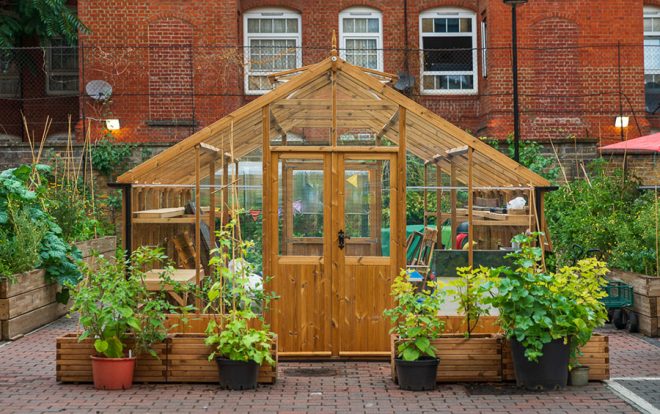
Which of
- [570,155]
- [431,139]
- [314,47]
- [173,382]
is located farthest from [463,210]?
[314,47]

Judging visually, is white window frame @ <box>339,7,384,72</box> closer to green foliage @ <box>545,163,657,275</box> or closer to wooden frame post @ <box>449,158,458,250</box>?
green foliage @ <box>545,163,657,275</box>

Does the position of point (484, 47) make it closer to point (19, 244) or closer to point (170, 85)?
point (170, 85)

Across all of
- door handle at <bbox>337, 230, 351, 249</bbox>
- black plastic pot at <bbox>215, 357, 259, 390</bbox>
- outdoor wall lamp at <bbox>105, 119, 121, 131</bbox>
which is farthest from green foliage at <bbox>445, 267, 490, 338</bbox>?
outdoor wall lamp at <bbox>105, 119, 121, 131</bbox>

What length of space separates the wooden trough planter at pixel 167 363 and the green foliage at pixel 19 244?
11.2 feet

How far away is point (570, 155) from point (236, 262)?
12.9m

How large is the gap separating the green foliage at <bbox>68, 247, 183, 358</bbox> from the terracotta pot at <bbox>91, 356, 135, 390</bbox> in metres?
0.06

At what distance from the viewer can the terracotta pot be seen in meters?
9.50

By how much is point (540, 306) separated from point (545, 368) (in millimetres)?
587

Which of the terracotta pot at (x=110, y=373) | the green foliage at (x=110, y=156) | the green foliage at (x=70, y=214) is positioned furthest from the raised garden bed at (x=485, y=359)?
the green foliage at (x=110, y=156)

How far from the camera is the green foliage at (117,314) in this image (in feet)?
30.9

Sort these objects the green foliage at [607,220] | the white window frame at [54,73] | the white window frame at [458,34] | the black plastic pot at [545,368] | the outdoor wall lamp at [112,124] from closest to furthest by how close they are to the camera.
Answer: the black plastic pot at [545,368] → the green foliage at [607,220] → the outdoor wall lamp at [112,124] → the white window frame at [458,34] → the white window frame at [54,73]

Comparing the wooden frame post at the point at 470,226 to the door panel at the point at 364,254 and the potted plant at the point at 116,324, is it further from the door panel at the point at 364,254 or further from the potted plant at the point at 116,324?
the potted plant at the point at 116,324

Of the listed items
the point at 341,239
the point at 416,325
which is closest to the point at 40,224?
the point at 341,239

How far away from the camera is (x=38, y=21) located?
79.3ft
